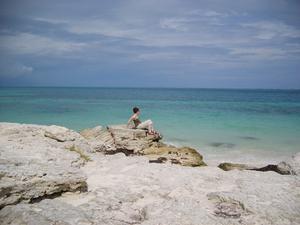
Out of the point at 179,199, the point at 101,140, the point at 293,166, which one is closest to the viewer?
the point at 179,199

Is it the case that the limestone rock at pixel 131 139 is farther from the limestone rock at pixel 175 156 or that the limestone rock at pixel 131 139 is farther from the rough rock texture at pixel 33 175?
the rough rock texture at pixel 33 175

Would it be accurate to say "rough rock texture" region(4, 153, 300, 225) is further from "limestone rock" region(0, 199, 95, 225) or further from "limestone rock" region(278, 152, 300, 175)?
"limestone rock" region(278, 152, 300, 175)

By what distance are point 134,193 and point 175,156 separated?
14.1 feet

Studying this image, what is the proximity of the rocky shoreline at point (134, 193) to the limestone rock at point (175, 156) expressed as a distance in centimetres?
181

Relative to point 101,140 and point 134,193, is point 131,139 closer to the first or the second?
point 101,140

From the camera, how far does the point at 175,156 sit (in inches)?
403

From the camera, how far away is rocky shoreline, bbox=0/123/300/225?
194 inches

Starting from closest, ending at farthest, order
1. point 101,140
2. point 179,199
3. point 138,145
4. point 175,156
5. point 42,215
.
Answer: point 42,215
point 179,199
point 175,156
point 138,145
point 101,140

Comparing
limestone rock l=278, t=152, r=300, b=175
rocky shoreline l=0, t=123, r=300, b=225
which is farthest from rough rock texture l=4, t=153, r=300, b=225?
limestone rock l=278, t=152, r=300, b=175

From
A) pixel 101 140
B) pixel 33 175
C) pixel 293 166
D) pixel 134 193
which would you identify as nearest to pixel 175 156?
pixel 101 140

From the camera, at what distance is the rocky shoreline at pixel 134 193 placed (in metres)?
4.92

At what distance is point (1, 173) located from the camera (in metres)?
5.12

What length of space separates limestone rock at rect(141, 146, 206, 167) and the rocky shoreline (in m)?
1.81

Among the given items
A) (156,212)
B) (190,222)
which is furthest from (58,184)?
(190,222)
